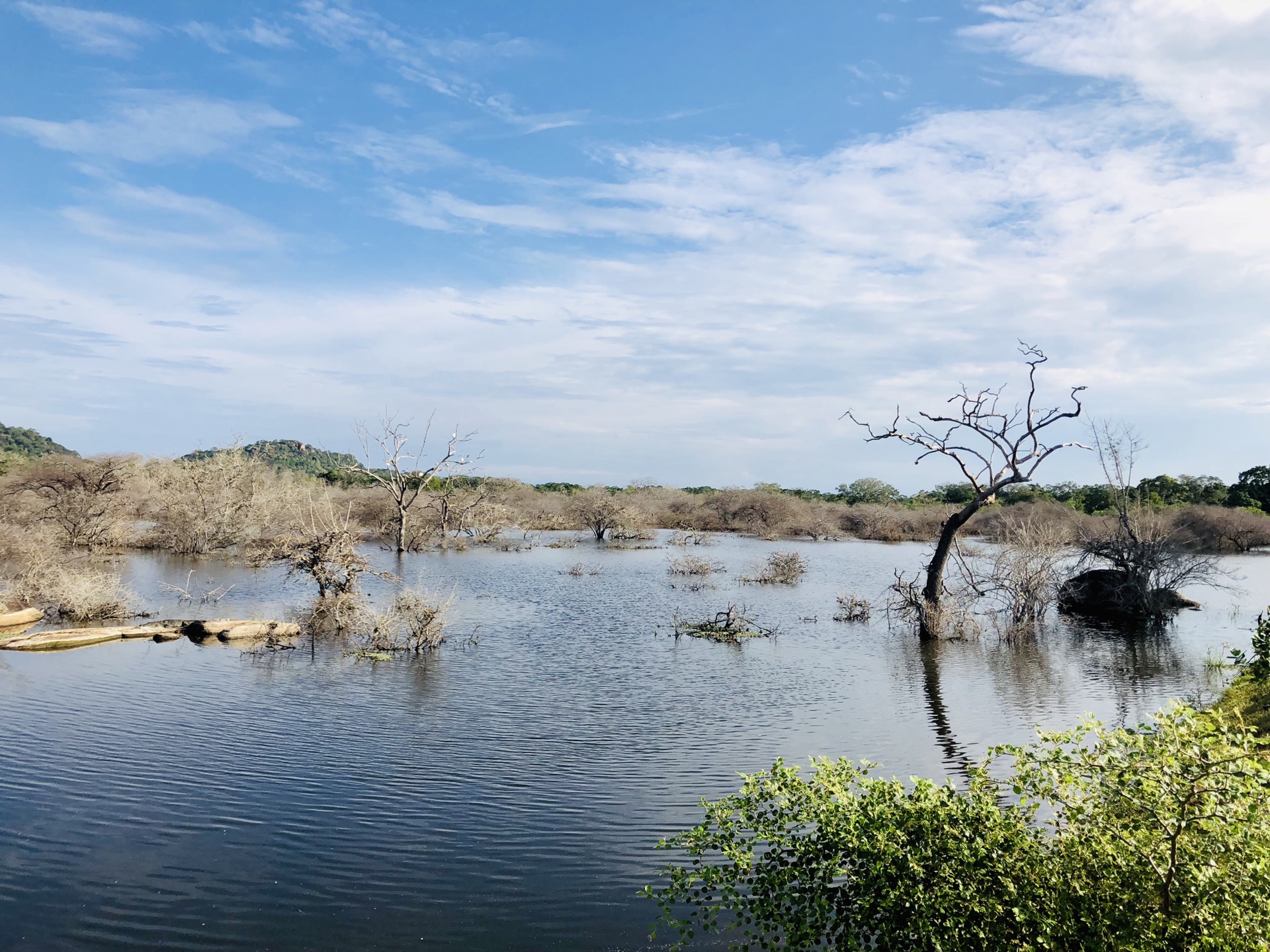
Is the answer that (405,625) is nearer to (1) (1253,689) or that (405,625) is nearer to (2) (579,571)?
(2) (579,571)

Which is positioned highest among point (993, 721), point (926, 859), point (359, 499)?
point (359, 499)

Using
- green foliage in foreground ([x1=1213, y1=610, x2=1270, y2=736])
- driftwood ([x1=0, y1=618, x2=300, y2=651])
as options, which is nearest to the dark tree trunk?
green foliage in foreground ([x1=1213, y1=610, x2=1270, y2=736])

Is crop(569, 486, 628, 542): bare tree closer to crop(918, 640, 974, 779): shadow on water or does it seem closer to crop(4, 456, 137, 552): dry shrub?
crop(4, 456, 137, 552): dry shrub

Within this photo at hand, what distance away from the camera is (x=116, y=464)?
129 ft

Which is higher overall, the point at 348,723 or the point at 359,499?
the point at 359,499

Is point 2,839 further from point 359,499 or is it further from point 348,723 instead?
A: point 359,499

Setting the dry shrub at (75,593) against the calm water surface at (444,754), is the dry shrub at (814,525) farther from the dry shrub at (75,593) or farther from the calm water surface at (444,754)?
the dry shrub at (75,593)

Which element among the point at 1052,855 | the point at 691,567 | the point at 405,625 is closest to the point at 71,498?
the point at 405,625

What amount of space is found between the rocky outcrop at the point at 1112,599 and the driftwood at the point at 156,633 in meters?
24.6

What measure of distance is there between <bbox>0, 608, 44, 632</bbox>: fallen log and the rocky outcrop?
1185 inches

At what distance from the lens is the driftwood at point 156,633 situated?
734 inches

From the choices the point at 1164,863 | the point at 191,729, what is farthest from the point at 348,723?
the point at 1164,863

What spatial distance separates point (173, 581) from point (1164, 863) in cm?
3163

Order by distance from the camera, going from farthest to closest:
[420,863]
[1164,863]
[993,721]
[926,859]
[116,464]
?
[116,464]
[993,721]
[420,863]
[926,859]
[1164,863]
